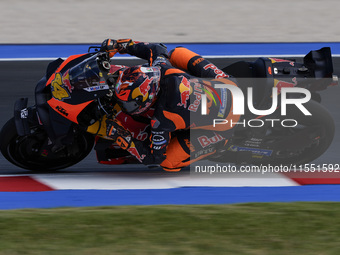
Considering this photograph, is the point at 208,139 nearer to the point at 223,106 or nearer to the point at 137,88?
the point at 223,106

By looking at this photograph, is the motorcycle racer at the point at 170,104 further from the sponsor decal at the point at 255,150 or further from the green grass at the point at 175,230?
the green grass at the point at 175,230

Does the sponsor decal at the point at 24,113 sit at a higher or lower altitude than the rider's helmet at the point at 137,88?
lower

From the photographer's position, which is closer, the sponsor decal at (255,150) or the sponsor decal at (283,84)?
the sponsor decal at (283,84)

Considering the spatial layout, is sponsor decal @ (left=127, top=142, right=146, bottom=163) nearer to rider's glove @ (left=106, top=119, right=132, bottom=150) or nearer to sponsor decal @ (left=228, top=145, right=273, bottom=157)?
rider's glove @ (left=106, top=119, right=132, bottom=150)

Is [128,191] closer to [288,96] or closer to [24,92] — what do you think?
[288,96]

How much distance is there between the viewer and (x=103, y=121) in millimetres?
6324

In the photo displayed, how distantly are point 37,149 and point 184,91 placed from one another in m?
1.63

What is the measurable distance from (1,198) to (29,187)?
0.32 metres

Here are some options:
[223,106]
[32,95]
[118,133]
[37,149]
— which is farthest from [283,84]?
[32,95]

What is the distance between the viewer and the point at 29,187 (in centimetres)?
683

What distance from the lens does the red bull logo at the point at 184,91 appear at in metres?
6.14

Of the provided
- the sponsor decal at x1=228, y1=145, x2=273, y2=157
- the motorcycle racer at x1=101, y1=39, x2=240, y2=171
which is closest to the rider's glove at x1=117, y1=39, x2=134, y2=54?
the motorcycle racer at x1=101, y1=39, x2=240, y2=171

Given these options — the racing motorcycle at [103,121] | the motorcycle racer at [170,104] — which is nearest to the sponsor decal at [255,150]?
the racing motorcycle at [103,121]
